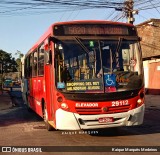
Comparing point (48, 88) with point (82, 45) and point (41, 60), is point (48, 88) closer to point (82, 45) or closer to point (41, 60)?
point (82, 45)

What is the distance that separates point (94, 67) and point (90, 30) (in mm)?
1071

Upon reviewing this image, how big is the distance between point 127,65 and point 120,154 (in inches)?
115

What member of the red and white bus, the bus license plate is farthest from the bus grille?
the bus license plate

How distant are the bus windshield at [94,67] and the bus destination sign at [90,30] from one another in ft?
0.80

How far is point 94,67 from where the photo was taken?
923cm

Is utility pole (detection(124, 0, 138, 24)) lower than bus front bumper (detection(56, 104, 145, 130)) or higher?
higher

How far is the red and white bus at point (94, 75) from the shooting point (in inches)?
351

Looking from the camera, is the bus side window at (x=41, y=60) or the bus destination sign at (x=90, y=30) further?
the bus side window at (x=41, y=60)

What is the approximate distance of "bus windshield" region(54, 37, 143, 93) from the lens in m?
9.05

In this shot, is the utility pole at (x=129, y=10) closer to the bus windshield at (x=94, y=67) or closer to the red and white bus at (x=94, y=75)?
the red and white bus at (x=94, y=75)

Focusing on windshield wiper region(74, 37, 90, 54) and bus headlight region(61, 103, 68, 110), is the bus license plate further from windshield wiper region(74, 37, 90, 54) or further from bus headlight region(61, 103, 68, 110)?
windshield wiper region(74, 37, 90, 54)

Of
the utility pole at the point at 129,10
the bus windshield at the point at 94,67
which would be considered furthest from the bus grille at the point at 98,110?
the utility pole at the point at 129,10

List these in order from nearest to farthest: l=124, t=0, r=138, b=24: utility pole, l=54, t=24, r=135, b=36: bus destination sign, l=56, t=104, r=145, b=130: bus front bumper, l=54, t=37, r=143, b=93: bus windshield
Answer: l=56, t=104, r=145, b=130: bus front bumper → l=54, t=37, r=143, b=93: bus windshield → l=54, t=24, r=135, b=36: bus destination sign → l=124, t=0, r=138, b=24: utility pole

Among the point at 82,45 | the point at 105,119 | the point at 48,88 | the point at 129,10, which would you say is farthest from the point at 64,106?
the point at 129,10
